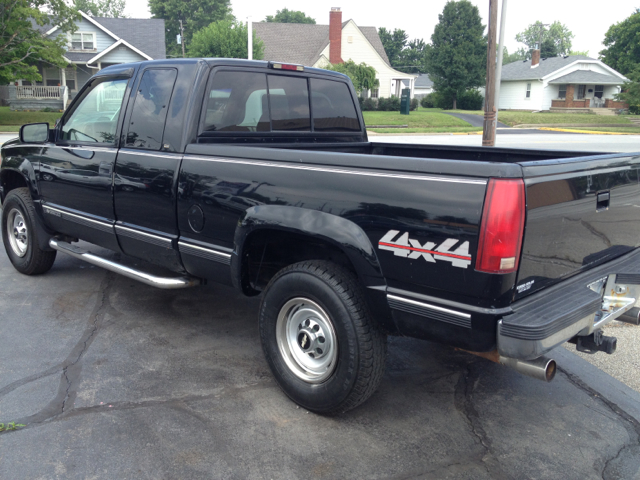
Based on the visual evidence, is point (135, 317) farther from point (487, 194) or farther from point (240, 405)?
point (487, 194)

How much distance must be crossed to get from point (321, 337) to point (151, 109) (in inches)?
85.9

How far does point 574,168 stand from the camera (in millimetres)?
2805

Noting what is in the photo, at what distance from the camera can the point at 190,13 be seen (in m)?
76.5

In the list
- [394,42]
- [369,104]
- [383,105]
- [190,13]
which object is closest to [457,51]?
[383,105]

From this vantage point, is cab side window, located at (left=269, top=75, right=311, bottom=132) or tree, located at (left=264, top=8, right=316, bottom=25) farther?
tree, located at (left=264, top=8, right=316, bottom=25)

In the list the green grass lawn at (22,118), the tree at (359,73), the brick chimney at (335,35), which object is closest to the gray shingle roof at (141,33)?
the green grass lawn at (22,118)

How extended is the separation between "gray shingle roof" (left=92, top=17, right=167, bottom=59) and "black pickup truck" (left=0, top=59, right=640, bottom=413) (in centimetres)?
3730

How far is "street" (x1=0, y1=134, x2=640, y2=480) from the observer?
2.89 meters

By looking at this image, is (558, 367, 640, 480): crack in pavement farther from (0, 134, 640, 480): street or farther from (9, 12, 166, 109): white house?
(9, 12, 166, 109): white house

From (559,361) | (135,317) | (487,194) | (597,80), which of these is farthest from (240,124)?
(597,80)

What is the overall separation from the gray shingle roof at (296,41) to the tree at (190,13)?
96.9 ft

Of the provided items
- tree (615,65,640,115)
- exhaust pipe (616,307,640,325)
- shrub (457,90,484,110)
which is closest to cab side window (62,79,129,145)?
exhaust pipe (616,307,640,325)

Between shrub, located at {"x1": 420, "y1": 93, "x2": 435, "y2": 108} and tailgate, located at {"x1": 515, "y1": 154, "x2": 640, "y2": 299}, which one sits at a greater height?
shrub, located at {"x1": 420, "y1": 93, "x2": 435, "y2": 108}

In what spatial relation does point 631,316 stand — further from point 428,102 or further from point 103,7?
point 103,7
